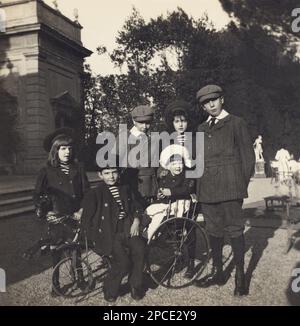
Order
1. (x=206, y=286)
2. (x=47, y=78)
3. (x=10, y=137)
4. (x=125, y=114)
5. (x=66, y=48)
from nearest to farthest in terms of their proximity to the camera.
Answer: (x=206, y=286)
(x=10, y=137)
(x=47, y=78)
(x=66, y=48)
(x=125, y=114)

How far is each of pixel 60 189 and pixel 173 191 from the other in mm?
1091

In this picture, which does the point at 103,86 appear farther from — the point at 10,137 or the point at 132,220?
the point at 132,220

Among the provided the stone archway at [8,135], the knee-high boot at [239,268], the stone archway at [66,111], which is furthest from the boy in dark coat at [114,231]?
the stone archway at [66,111]

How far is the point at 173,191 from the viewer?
13.5ft

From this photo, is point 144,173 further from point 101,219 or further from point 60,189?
point 60,189

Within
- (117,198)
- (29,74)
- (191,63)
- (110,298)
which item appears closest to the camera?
(110,298)

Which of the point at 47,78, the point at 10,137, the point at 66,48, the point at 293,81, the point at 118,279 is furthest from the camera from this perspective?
the point at 293,81

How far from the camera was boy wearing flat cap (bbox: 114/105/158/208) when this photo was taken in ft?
14.2

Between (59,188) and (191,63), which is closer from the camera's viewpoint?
(59,188)

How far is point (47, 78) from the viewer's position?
15141 millimetres

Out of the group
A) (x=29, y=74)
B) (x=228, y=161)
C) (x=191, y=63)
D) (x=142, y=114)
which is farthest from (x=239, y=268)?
(x=191, y=63)
